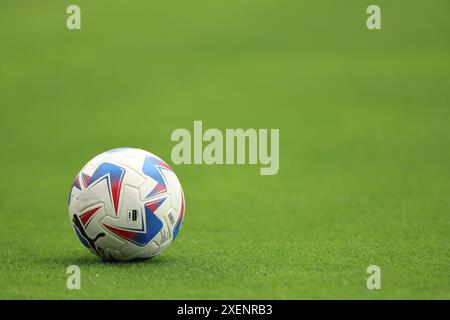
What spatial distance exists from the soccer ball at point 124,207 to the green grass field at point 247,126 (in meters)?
0.29

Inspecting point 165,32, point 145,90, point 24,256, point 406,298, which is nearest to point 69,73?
point 145,90

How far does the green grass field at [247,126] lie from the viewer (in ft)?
31.2

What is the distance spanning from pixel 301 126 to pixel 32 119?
382 inches

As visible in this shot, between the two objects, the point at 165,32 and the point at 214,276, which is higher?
the point at 165,32

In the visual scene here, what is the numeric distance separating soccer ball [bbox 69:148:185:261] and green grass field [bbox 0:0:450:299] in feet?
0.96

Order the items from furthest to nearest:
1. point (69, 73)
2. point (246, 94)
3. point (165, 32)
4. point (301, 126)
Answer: point (165, 32)
point (69, 73)
point (246, 94)
point (301, 126)

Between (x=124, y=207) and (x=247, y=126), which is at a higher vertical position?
(x=247, y=126)

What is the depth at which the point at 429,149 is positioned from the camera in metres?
23.4

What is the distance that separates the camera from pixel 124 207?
9453 mm

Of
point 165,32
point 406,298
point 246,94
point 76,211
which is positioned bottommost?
point 406,298

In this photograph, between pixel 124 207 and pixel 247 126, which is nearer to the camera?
pixel 124 207

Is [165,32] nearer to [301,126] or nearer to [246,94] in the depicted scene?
[246,94]

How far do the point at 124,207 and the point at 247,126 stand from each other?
16.9m

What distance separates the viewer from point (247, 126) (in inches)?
1031
